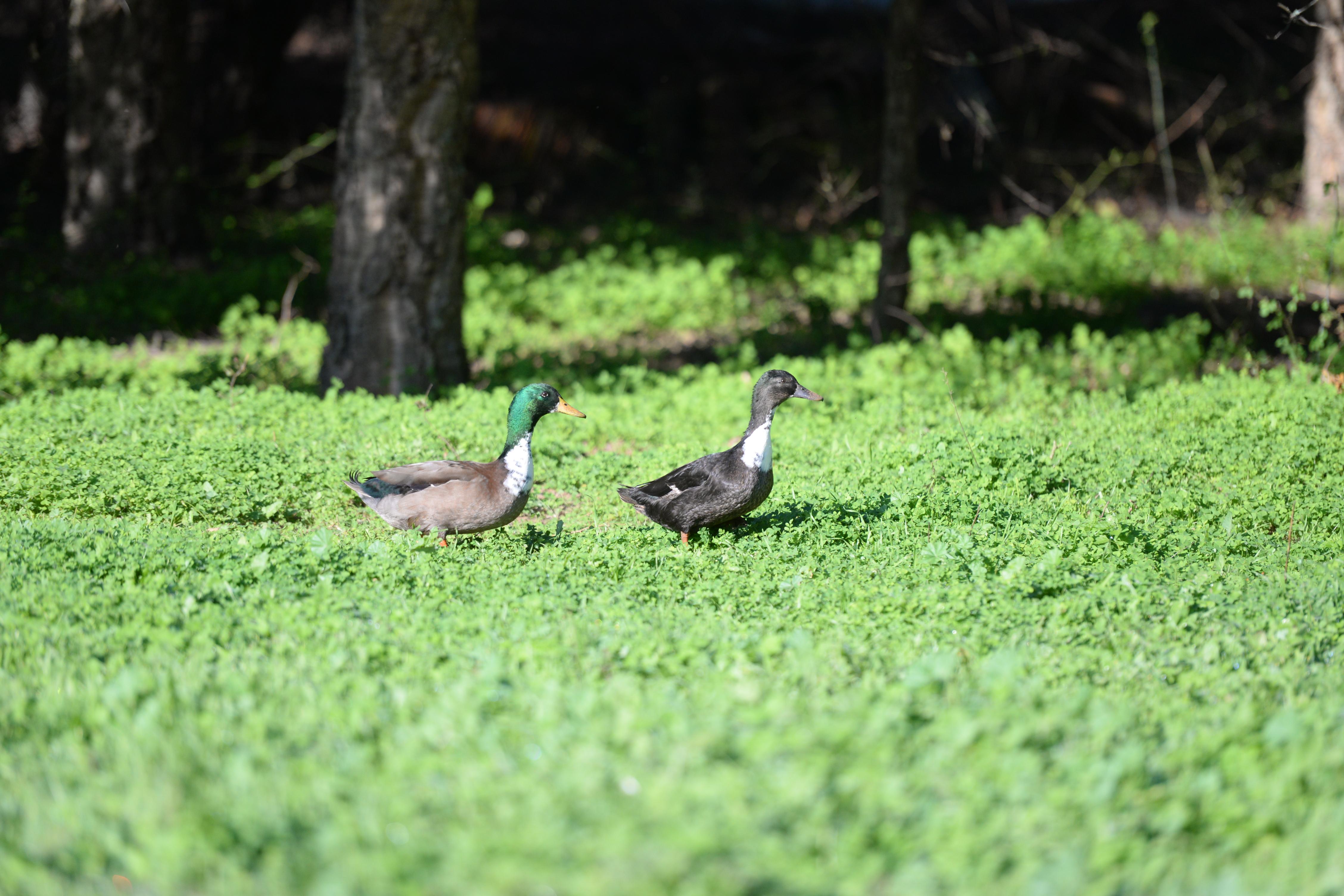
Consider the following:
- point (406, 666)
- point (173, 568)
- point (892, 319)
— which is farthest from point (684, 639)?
point (892, 319)

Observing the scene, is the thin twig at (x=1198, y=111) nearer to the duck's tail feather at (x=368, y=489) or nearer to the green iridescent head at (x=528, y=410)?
the green iridescent head at (x=528, y=410)

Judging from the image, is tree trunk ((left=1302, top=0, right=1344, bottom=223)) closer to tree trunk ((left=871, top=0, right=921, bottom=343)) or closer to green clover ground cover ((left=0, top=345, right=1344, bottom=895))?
tree trunk ((left=871, top=0, right=921, bottom=343))

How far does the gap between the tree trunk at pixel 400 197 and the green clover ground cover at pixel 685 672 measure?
2087 mm

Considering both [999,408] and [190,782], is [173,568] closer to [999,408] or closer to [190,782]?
[190,782]

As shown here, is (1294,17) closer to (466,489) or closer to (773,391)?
(773,391)

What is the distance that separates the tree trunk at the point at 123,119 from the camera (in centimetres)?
1409

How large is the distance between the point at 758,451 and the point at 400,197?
214 inches

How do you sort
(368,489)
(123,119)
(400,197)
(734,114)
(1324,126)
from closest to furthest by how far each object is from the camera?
(368,489) → (400,197) → (123,119) → (1324,126) → (734,114)

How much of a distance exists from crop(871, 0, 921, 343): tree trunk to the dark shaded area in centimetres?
506

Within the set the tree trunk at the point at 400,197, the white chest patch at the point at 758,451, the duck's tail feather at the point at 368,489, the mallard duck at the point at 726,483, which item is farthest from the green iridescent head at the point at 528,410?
the tree trunk at the point at 400,197

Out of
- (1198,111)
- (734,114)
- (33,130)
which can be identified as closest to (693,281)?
(734,114)

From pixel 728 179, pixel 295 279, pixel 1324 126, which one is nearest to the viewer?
pixel 295 279

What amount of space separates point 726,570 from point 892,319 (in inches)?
288

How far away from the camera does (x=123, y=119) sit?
563 inches
